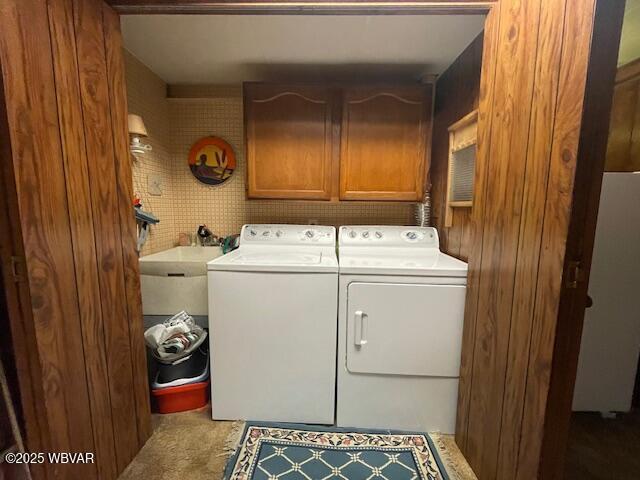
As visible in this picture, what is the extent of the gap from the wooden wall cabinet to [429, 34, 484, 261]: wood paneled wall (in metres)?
0.15

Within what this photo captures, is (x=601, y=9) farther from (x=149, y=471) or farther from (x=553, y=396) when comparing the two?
(x=149, y=471)

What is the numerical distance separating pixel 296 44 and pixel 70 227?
60.4 inches

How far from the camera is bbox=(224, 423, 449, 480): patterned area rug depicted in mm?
1309

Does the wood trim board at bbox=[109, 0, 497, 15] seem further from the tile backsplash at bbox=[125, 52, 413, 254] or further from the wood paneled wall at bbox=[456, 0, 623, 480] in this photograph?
the tile backsplash at bbox=[125, 52, 413, 254]

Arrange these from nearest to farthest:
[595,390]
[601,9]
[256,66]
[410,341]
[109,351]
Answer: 1. [601,9]
2. [109,351]
3. [410,341]
4. [595,390]
5. [256,66]

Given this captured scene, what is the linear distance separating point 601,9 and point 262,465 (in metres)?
2.02

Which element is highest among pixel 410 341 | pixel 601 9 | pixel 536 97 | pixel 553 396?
pixel 601 9

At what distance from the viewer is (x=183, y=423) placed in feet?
5.32

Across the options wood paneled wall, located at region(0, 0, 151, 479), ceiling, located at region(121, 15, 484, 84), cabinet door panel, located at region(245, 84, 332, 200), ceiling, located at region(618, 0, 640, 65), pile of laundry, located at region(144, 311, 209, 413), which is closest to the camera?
wood paneled wall, located at region(0, 0, 151, 479)

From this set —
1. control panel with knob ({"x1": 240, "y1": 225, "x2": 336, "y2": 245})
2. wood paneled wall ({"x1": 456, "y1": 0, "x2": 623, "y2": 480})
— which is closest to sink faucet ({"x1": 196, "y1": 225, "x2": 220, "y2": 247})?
control panel with knob ({"x1": 240, "y1": 225, "x2": 336, "y2": 245})

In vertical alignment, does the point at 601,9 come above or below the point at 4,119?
above

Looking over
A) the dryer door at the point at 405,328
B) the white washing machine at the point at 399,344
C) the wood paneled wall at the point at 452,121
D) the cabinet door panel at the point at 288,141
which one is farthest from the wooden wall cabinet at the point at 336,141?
the dryer door at the point at 405,328

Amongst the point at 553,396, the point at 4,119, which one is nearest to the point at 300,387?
the point at 553,396

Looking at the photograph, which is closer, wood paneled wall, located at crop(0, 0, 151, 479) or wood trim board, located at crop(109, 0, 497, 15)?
wood paneled wall, located at crop(0, 0, 151, 479)
